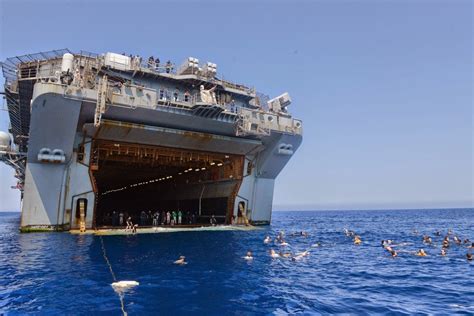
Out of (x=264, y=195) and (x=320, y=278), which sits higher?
(x=264, y=195)

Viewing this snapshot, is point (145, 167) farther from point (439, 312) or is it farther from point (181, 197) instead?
point (439, 312)

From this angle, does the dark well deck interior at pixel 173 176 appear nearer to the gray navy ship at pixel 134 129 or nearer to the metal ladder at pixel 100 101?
the gray navy ship at pixel 134 129

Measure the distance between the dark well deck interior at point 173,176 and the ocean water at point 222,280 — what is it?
12934 millimetres

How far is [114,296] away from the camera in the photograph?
13570mm

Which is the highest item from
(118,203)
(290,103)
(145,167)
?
(290,103)

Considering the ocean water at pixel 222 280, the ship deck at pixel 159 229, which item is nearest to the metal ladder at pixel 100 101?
the ocean water at pixel 222 280

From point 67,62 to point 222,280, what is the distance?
2246cm

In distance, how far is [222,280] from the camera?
53.9 ft

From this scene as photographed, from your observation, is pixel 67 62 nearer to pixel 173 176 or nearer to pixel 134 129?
pixel 134 129

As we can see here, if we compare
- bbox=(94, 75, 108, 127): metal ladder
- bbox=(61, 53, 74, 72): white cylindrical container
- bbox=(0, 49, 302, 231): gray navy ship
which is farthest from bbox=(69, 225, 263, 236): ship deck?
bbox=(61, 53, 74, 72): white cylindrical container

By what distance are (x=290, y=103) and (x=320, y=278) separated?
2508 centimetres

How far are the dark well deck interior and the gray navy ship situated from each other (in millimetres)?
229

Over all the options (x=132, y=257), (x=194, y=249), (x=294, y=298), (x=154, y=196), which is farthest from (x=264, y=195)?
(x=154, y=196)

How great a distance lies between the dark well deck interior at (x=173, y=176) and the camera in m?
38.8
